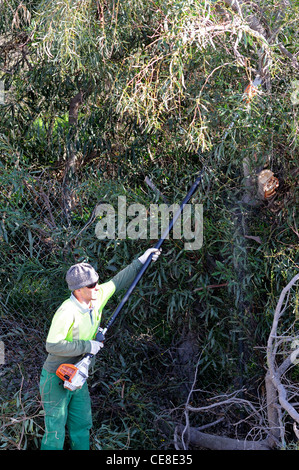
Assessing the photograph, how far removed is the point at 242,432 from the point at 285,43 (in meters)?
2.72

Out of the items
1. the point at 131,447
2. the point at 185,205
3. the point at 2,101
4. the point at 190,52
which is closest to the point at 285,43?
the point at 190,52

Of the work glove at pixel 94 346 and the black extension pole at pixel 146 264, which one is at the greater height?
the black extension pole at pixel 146 264

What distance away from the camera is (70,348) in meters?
3.27

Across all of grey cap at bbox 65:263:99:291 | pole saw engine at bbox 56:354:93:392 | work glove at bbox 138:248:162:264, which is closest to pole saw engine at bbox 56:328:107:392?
pole saw engine at bbox 56:354:93:392

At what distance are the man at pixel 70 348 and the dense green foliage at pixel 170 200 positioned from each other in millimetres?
257

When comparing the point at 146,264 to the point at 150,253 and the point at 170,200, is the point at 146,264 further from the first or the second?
the point at 170,200

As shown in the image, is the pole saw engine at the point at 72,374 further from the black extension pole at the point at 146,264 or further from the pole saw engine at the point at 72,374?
the black extension pole at the point at 146,264

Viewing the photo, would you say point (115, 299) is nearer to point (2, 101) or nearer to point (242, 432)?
point (242, 432)

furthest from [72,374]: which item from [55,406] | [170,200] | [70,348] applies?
[170,200]

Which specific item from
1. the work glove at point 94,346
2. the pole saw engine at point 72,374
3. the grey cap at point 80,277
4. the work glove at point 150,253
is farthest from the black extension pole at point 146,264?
the grey cap at point 80,277

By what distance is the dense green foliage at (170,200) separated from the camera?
384 cm

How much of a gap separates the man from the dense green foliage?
0.84ft

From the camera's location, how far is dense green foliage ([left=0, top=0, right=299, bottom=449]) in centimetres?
384

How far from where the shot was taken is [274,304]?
3.87 m
